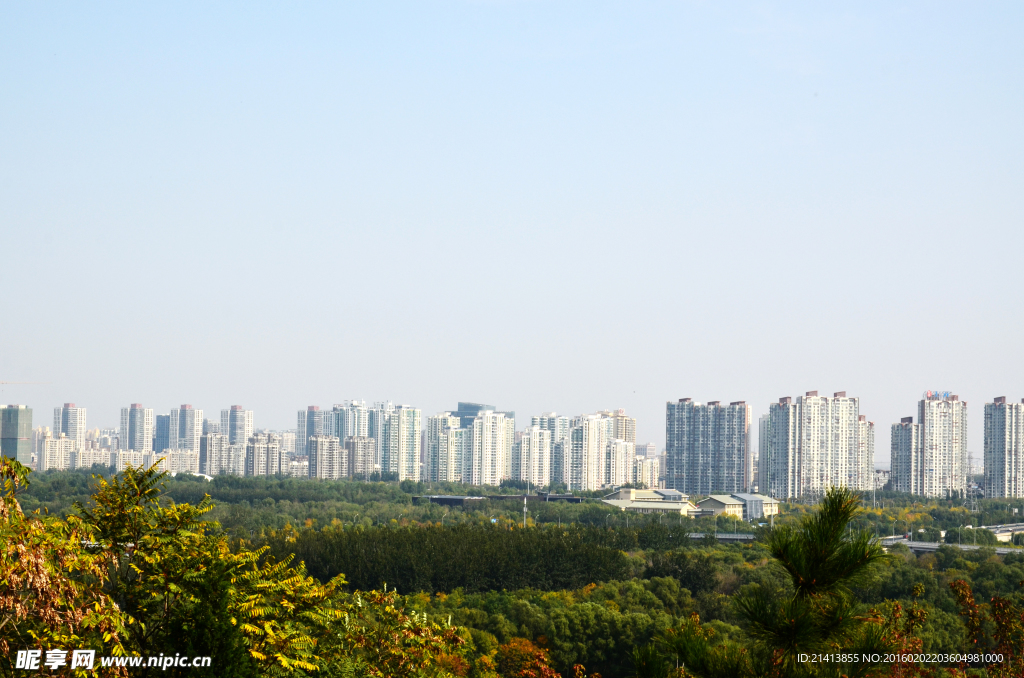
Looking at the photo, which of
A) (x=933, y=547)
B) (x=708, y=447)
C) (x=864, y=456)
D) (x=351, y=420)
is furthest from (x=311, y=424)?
(x=933, y=547)

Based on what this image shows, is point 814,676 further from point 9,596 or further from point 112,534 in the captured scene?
point 112,534

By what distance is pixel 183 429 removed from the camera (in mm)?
157875

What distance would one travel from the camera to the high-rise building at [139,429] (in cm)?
15300

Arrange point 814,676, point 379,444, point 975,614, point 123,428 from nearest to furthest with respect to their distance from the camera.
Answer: point 814,676
point 975,614
point 379,444
point 123,428

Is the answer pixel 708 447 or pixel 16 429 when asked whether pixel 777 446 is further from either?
pixel 16 429

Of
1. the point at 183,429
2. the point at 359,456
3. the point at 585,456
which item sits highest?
the point at 183,429

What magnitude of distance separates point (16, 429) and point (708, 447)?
6822cm

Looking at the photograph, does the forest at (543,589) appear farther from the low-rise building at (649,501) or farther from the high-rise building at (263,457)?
the high-rise building at (263,457)

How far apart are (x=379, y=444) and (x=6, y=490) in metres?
134

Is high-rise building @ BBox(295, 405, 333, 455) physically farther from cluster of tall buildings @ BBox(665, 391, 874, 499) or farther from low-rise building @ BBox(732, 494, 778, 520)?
low-rise building @ BBox(732, 494, 778, 520)

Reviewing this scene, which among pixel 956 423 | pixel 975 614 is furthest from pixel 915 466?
pixel 975 614

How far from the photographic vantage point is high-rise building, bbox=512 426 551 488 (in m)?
104

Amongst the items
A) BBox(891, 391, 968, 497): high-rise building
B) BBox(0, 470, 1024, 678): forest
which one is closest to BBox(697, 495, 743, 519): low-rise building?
BBox(0, 470, 1024, 678): forest

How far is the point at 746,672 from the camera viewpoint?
3943 millimetres
